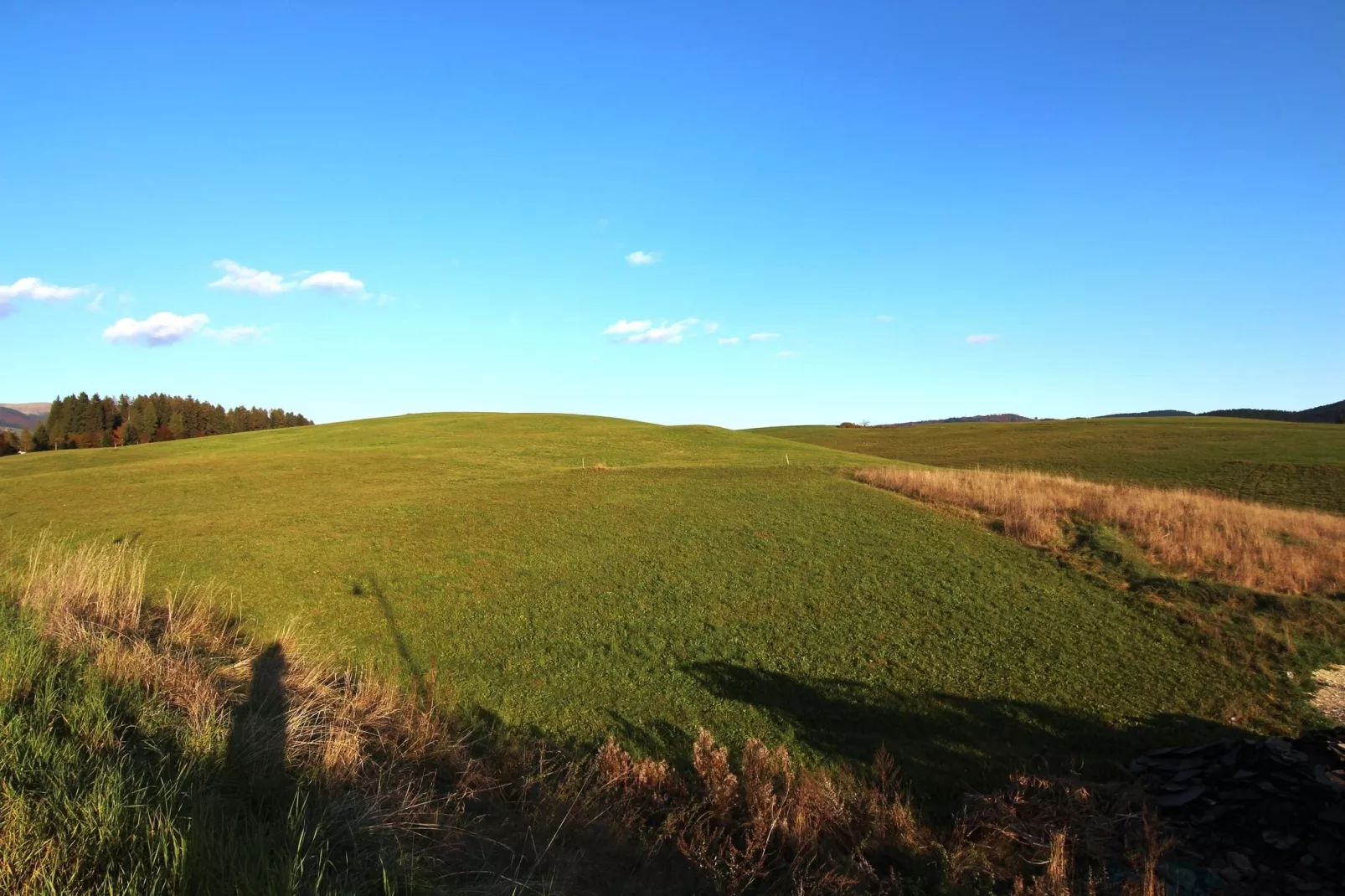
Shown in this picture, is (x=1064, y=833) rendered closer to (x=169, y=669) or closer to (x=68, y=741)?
(x=68, y=741)

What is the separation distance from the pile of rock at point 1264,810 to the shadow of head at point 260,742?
795cm

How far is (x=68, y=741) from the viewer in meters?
4.69

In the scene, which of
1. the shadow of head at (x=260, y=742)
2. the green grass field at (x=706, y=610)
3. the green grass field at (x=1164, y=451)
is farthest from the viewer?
the green grass field at (x=1164, y=451)

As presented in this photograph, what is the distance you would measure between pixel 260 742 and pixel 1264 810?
917 centimetres

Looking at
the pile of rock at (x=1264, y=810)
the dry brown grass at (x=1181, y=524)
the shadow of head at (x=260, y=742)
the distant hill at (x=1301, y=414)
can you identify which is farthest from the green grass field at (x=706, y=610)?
the distant hill at (x=1301, y=414)

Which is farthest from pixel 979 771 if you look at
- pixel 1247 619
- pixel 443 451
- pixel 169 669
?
pixel 443 451

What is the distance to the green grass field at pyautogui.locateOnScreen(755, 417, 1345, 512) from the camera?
1220 inches

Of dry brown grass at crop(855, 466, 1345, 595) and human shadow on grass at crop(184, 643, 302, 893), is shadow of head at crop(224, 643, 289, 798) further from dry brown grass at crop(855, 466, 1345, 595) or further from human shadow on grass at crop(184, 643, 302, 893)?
dry brown grass at crop(855, 466, 1345, 595)

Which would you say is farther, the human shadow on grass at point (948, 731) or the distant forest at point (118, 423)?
the distant forest at point (118, 423)

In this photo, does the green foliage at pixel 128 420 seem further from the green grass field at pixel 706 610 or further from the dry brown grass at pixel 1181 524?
the dry brown grass at pixel 1181 524

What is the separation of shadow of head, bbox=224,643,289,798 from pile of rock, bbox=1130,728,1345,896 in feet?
26.1

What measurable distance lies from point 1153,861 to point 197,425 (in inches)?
4398

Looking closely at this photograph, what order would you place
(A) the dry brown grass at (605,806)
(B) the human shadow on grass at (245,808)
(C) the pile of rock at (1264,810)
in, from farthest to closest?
1. (C) the pile of rock at (1264,810)
2. (A) the dry brown grass at (605,806)
3. (B) the human shadow on grass at (245,808)

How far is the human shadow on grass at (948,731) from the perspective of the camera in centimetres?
862
